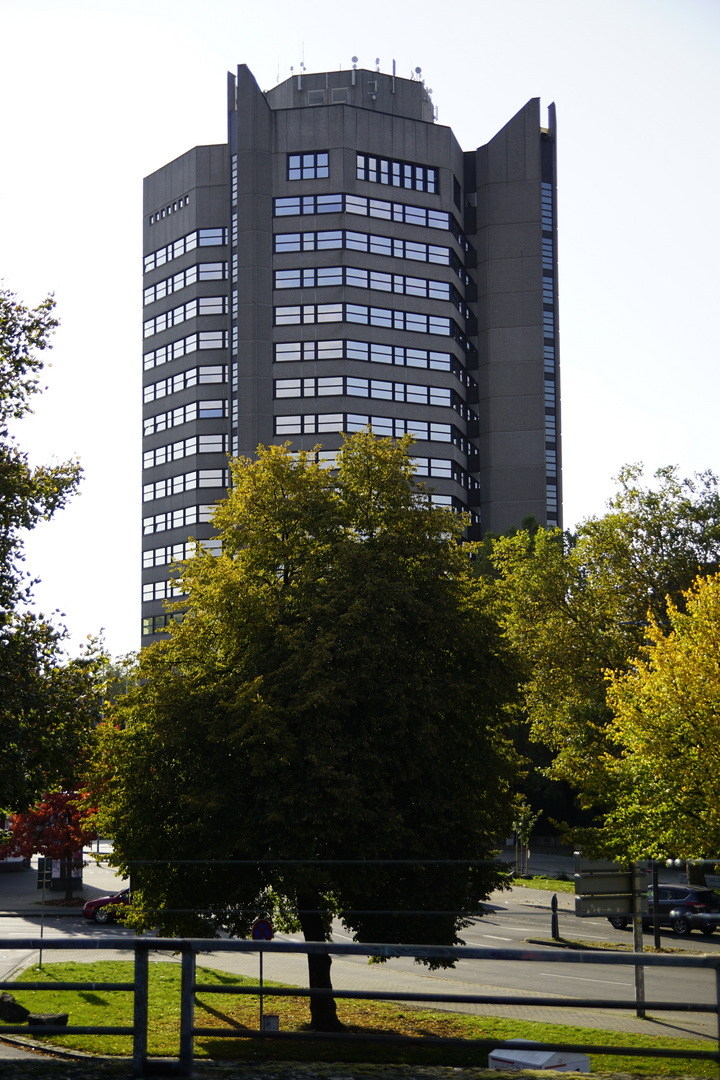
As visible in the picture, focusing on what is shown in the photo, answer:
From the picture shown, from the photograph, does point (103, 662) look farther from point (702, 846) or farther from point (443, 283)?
point (443, 283)

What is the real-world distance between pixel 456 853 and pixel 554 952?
611 inches

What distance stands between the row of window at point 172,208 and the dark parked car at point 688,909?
66.3 metres

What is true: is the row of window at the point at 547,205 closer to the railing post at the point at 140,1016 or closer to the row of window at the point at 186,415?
the row of window at the point at 186,415

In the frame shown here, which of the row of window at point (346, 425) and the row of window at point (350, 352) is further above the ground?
the row of window at point (350, 352)

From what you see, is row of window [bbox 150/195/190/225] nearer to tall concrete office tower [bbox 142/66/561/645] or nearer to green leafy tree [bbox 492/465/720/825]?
tall concrete office tower [bbox 142/66/561/645]

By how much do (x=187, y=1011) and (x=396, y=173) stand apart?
266 ft

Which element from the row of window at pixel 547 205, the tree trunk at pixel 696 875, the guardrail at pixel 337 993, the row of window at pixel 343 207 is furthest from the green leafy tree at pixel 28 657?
the row of window at pixel 547 205

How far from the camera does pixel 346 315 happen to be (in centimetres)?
7812

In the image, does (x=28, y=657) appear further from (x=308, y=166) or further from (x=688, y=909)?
(x=308, y=166)

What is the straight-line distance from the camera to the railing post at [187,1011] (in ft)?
21.2

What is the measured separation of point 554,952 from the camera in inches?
243

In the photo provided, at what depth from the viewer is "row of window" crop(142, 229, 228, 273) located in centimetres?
8281

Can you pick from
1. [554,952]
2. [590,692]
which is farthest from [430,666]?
[590,692]

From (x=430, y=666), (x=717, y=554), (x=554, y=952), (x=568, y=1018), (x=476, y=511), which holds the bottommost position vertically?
(x=568, y=1018)
